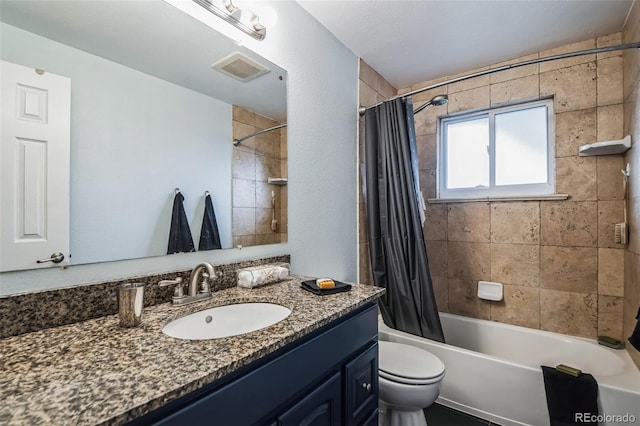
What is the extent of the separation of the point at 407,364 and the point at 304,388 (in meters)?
0.89

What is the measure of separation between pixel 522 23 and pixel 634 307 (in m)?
1.72

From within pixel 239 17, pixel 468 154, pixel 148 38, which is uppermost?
pixel 239 17

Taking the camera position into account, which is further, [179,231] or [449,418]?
[449,418]

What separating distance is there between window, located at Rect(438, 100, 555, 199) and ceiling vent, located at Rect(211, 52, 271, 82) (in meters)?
1.78

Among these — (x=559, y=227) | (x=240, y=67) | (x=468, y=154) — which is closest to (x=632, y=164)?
(x=559, y=227)

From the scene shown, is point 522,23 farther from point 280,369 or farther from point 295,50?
point 280,369

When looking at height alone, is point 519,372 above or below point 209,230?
below

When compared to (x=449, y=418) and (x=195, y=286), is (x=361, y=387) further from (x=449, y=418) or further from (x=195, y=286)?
(x=449, y=418)

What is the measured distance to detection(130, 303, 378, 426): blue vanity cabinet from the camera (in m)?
0.58

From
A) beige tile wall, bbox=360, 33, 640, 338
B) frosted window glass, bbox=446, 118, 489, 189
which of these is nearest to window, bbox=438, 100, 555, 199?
frosted window glass, bbox=446, 118, 489, 189

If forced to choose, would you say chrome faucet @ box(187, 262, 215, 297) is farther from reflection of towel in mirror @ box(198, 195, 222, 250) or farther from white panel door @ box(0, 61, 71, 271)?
white panel door @ box(0, 61, 71, 271)

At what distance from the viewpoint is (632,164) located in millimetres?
1631

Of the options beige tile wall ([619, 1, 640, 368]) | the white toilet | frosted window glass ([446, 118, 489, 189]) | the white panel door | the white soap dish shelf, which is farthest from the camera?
frosted window glass ([446, 118, 489, 189])

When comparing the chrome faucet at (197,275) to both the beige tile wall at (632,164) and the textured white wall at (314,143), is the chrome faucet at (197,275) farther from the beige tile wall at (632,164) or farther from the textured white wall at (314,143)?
the beige tile wall at (632,164)
